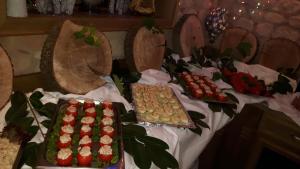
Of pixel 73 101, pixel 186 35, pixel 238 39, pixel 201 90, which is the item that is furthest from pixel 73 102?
pixel 238 39

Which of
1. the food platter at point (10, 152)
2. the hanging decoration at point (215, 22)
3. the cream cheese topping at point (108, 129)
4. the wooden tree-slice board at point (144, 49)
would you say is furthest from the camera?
the hanging decoration at point (215, 22)

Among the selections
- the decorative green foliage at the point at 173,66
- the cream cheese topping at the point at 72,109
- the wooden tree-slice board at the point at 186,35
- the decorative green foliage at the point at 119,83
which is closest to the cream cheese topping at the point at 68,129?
Result: the cream cheese topping at the point at 72,109

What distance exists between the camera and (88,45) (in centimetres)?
146

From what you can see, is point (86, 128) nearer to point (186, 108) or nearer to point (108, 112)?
point (108, 112)

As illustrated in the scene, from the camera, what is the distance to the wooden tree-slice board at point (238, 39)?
2607 mm

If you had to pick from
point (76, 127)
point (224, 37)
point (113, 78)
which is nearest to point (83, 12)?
point (113, 78)

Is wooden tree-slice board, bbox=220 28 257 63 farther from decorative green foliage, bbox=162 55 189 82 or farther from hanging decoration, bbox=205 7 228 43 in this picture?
decorative green foliage, bbox=162 55 189 82

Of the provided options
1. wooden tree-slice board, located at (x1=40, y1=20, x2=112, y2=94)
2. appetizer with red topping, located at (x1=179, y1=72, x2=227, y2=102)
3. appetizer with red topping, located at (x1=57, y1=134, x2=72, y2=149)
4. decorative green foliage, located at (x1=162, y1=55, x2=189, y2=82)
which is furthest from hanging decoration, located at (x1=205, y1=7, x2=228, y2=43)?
appetizer with red topping, located at (x1=57, y1=134, x2=72, y2=149)

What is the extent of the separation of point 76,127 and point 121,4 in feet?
3.25

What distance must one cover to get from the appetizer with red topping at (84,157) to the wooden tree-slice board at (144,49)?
3.09 feet

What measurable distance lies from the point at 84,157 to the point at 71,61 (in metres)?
0.60

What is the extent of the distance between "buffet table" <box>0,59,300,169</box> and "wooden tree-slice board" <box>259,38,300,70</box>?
47cm

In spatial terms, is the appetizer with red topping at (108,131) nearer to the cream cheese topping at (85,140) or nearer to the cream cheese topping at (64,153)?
the cream cheese topping at (85,140)

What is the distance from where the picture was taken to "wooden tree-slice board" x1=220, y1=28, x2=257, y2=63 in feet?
8.55
